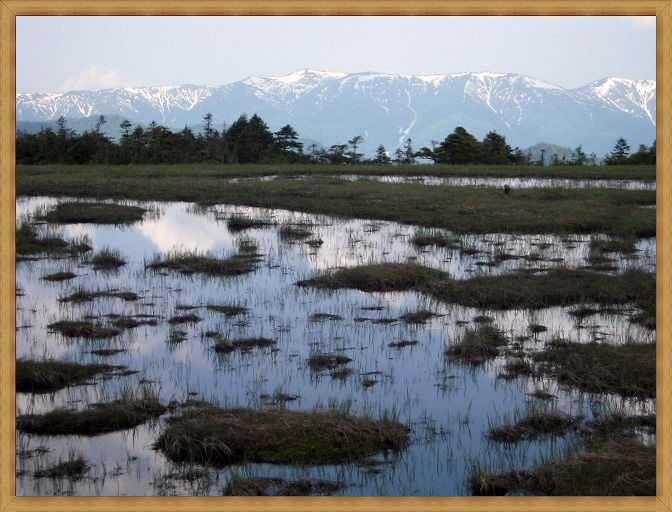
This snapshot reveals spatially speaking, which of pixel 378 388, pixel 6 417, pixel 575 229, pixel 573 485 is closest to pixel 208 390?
pixel 378 388

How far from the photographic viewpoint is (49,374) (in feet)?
29.7

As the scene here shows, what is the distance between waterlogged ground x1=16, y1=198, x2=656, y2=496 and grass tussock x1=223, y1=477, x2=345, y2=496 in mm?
119

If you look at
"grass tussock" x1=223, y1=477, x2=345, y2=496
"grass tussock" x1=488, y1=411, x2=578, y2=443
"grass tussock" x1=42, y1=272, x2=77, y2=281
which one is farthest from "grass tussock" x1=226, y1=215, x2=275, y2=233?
"grass tussock" x1=223, y1=477, x2=345, y2=496

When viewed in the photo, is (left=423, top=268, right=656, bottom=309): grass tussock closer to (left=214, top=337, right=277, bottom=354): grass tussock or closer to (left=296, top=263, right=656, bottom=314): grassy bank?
(left=296, top=263, right=656, bottom=314): grassy bank

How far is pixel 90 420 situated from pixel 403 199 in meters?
17.8

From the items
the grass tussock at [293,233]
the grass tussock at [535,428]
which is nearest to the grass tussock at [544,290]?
the grass tussock at [535,428]

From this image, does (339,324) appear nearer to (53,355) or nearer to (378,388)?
(378,388)

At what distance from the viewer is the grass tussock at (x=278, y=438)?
23.6 feet

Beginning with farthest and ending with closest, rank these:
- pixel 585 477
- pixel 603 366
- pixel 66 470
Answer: pixel 603 366
pixel 66 470
pixel 585 477

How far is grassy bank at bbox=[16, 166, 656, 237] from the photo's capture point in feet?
65.9

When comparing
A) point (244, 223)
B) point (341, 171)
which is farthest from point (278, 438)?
point (341, 171)

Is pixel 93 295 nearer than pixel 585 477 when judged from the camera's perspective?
No

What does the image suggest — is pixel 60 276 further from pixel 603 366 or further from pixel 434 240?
pixel 603 366

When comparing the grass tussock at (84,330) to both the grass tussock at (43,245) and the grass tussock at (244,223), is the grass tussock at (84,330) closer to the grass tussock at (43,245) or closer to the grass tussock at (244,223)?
the grass tussock at (43,245)
